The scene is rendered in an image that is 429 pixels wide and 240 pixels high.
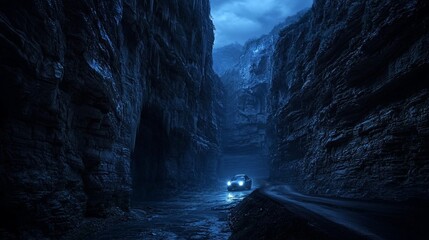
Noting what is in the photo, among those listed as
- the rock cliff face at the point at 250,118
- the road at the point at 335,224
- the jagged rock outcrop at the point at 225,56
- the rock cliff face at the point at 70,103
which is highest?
the jagged rock outcrop at the point at 225,56

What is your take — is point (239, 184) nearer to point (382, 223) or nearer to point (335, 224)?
point (335, 224)

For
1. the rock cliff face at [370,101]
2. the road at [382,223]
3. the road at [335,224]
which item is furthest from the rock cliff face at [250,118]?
the road at [382,223]

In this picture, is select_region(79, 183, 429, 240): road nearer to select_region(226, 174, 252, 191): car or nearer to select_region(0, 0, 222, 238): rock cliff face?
select_region(0, 0, 222, 238): rock cliff face

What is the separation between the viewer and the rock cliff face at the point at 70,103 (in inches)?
346

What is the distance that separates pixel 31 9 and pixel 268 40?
77.0 metres

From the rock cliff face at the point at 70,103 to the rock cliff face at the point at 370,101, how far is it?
12698mm

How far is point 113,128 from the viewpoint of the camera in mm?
16672

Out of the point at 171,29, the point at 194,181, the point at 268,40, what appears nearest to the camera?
the point at 171,29

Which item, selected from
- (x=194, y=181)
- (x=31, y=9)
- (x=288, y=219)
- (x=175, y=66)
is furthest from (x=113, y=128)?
(x=194, y=181)

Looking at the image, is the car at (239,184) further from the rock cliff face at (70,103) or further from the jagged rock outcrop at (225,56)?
the jagged rock outcrop at (225,56)

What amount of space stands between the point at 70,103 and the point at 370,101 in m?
15.2

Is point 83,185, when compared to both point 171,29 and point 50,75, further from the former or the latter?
point 171,29

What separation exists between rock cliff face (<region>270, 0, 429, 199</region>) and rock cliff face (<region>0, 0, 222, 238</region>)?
12.7m

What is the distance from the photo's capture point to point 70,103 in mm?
12703
